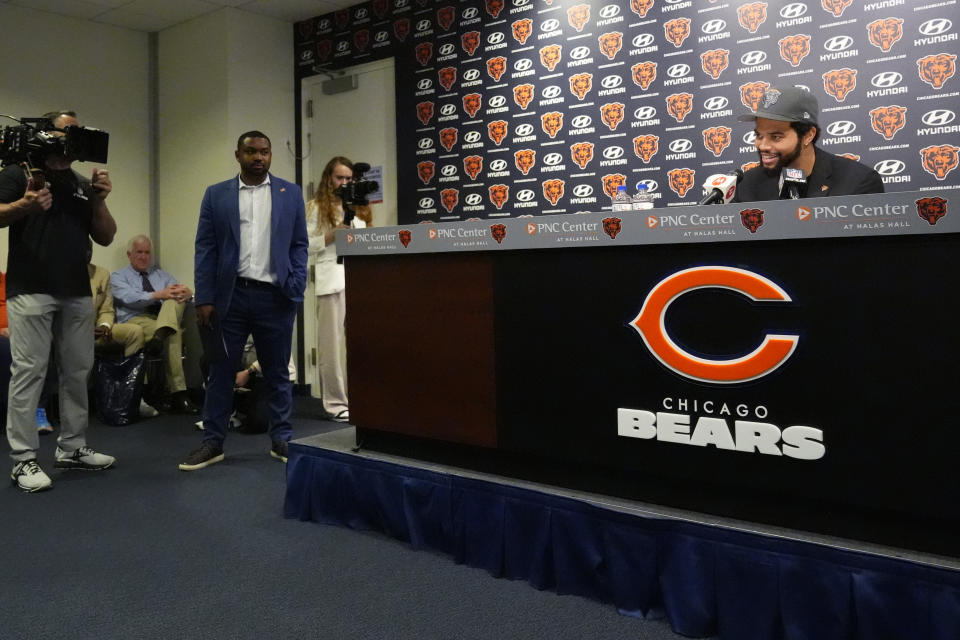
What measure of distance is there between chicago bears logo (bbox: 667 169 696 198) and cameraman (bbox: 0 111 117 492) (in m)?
2.66

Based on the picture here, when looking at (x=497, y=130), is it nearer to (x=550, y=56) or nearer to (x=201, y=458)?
(x=550, y=56)

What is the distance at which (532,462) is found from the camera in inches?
85.4

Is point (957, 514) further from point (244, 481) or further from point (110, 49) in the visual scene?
Answer: point (110, 49)

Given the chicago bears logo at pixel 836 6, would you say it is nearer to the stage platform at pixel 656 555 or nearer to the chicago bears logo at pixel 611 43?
the chicago bears logo at pixel 611 43

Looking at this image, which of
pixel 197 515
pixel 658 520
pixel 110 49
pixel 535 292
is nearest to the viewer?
pixel 658 520

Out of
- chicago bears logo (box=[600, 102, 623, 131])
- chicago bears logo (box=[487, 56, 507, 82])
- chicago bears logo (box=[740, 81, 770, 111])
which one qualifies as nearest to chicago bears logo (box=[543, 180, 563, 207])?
chicago bears logo (box=[600, 102, 623, 131])

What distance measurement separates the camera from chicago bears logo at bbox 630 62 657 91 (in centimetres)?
416

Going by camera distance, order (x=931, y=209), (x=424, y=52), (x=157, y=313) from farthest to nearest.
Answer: (x=157, y=313), (x=424, y=52), (x=931, y=209)

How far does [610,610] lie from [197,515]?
→ 1570 millimetres

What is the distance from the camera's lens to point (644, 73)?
13.8ft

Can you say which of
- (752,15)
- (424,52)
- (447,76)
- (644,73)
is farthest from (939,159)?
(424,52)

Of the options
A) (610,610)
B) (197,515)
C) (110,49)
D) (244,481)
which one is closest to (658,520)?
(610,610)

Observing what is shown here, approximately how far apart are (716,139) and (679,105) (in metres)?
0.28

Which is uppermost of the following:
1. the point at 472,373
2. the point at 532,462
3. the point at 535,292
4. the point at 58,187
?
the point at 58,187
